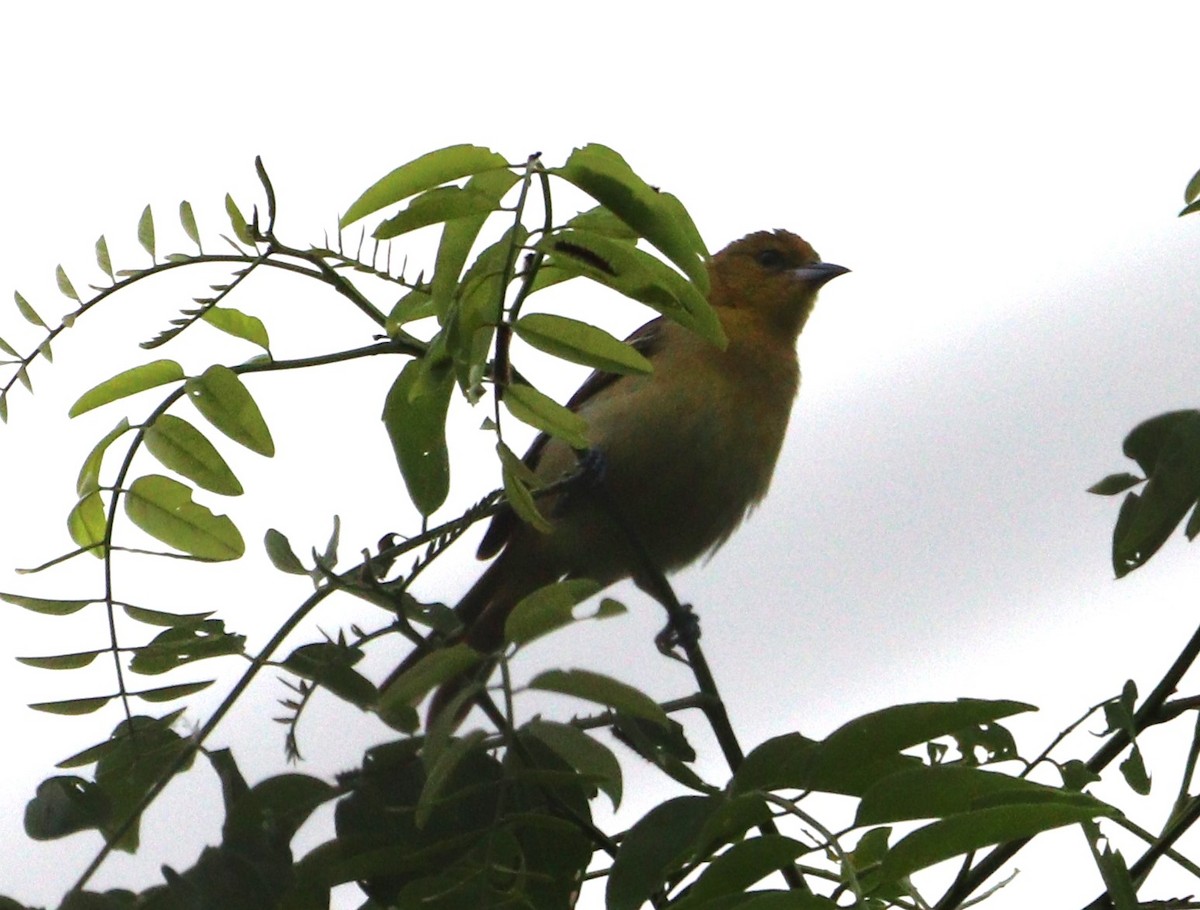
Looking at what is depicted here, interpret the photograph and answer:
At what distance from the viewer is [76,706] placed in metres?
1.85

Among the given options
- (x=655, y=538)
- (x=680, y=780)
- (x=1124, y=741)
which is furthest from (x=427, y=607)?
(x=655, y=538)

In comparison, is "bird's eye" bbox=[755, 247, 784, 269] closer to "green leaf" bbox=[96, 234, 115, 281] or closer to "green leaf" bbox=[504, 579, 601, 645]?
"green leaf" bbox=[96, 234, 115, 281]

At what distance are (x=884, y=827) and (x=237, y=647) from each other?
801mm

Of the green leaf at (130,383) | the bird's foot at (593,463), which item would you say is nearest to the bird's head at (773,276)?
the bird's foot at (593,463)

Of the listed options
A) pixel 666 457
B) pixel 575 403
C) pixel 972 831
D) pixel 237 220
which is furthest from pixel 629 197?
pixel 575 403

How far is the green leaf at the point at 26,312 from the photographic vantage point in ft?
6.37

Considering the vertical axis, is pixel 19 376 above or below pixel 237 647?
above

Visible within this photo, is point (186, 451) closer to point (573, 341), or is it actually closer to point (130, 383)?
point (130, 383)

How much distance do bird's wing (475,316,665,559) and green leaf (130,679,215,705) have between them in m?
2.60

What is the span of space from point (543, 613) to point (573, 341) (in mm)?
361

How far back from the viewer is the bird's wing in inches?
179

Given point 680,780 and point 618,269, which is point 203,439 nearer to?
point 618,269

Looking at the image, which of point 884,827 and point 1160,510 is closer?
point 884,827

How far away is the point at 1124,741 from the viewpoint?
189 centimetres
